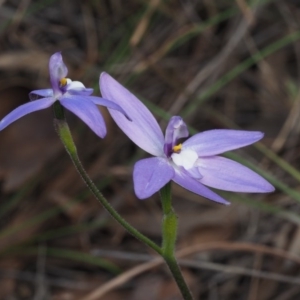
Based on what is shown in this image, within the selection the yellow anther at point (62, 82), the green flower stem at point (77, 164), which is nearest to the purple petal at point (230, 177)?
the green flower stem at point (77, 164)

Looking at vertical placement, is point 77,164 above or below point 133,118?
below

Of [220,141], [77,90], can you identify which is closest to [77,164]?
[77,90]

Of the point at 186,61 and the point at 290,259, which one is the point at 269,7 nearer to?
the point at 186,61

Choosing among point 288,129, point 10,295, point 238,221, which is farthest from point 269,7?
point 10,295

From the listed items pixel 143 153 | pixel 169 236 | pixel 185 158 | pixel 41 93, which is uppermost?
pixel 143 153

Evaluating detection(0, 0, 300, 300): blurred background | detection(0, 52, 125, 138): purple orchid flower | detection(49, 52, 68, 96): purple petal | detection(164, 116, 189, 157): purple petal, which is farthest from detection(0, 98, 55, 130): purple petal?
detection(0, 0, 300, 300): blurred background

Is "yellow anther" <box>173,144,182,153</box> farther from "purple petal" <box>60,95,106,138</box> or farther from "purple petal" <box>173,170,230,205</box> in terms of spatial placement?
"purple petal" <box>60,95,106,138</box>

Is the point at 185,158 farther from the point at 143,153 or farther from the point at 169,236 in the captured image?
the point at 143,153
